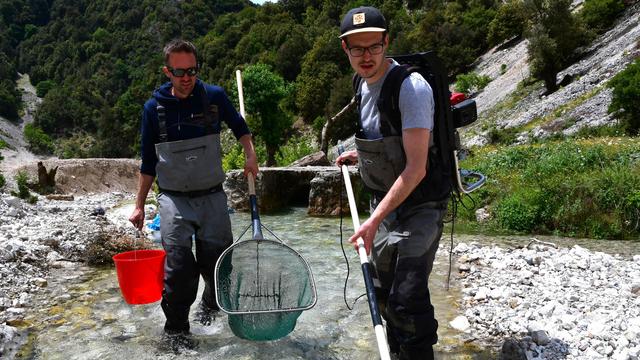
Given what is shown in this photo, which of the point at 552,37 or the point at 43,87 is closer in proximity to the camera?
the point at 552,37

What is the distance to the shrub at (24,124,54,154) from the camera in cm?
8631

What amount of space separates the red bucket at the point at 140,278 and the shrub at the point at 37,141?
91.8m

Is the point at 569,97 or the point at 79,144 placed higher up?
the point at 569,97

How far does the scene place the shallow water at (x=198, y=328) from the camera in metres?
4.29

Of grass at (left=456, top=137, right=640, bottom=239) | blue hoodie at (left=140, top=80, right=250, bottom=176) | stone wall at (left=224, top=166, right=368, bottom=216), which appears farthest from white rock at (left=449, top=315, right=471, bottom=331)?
stone wall at (left=224, top=166, right=368, bottom=216)

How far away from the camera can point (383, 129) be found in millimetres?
3064

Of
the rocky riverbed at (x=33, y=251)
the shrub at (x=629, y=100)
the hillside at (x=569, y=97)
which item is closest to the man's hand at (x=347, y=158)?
the rocky riverbed at (x=33, y=251)

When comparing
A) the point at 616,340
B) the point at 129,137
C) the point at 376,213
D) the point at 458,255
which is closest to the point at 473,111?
the point at 376,213

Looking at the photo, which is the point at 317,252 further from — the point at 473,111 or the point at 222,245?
the point at 473,111

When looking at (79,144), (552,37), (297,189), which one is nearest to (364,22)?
(297,189)

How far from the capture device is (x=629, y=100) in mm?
14891

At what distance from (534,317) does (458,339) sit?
73cm

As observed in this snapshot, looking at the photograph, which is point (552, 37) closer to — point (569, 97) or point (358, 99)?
point (569, 97)

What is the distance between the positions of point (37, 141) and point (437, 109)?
99.5 meters
